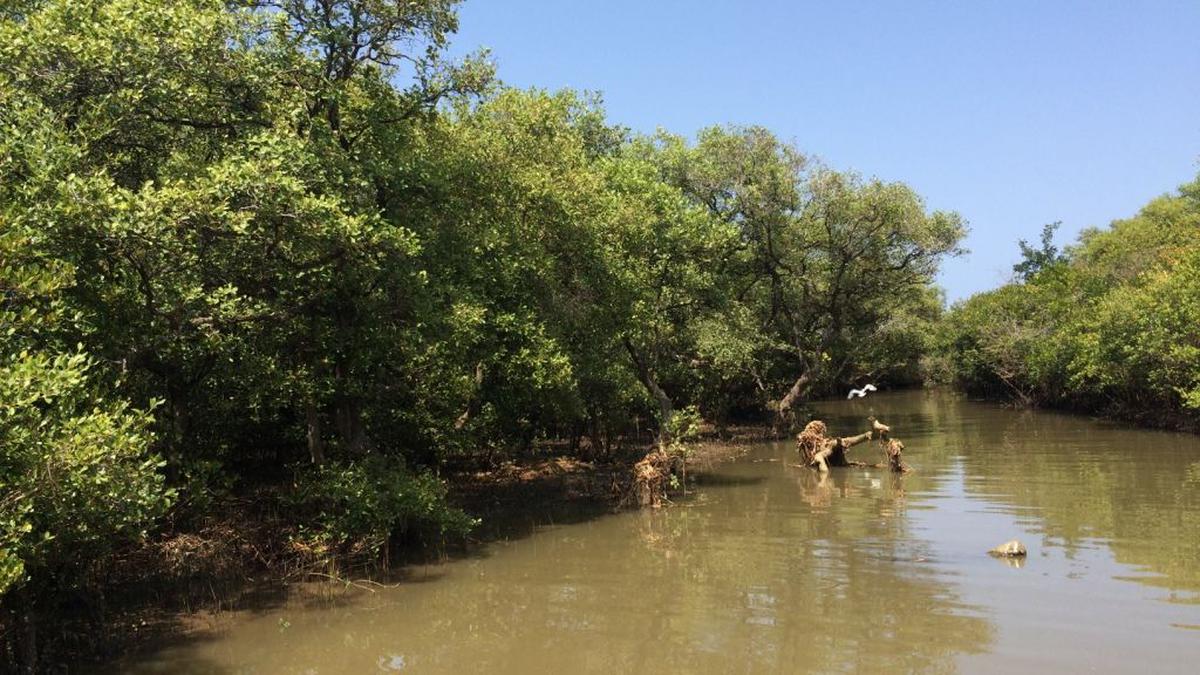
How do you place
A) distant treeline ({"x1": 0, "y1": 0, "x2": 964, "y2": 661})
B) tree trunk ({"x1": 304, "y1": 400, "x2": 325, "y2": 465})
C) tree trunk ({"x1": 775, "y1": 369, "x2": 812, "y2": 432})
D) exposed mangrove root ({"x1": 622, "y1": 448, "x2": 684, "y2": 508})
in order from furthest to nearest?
tree trunk ({"x1": 775, "y1": 369, "x2": 812, "y2": 432}) → exposed mangrove root ({"x1": 622, "y1": 448, "x2": 684, "y2": 508}) → tree trunk ({"x1": 304, "y1": 400, "x2": 325, "y2": 465}) → distant treeline ({"x1": 0, "y1": 0, "x2": 964, "y2": 661})

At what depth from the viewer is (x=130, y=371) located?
33.1ft

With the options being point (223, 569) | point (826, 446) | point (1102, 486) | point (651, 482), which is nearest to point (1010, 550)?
point (1102, 486)

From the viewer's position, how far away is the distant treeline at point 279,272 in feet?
25.8

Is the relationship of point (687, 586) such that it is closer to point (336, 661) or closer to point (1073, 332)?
point (336, 661)

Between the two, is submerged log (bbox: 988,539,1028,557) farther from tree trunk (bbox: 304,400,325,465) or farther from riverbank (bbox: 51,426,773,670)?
tree trunk (bbox: 304,400,325,465)

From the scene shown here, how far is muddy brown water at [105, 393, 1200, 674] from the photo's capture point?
8484mm

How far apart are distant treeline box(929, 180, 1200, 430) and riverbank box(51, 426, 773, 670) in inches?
769

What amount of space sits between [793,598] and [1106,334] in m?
24.5

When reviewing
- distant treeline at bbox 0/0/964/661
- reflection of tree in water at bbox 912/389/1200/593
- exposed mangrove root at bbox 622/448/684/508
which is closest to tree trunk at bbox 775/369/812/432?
reflection of tree in water at bbox 912/389/1200/593

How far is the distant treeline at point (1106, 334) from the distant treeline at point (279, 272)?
15443 millimetres

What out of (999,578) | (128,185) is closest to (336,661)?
(128,185)

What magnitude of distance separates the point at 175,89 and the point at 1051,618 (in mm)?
13302

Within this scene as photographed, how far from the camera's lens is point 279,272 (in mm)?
11055

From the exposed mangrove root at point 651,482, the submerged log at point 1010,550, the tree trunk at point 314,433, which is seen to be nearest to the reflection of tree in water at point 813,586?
the exposed mangrove root at point 651,482
